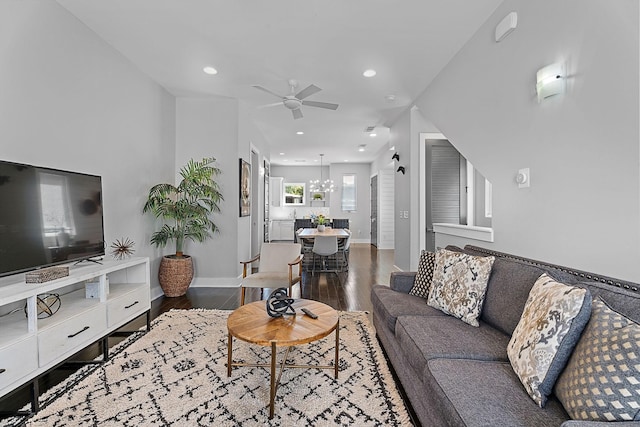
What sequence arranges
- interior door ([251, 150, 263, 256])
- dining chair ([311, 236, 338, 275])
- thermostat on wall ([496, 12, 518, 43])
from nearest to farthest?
thermostat on wall ([496, 12, 518, 43]), dining chair ([311, 236, 338, 275]), interior door ([251, 150, 263, 256])

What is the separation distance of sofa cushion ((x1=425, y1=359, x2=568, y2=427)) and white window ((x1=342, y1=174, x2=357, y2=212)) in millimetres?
9674

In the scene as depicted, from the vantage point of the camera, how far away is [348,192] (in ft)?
36.5

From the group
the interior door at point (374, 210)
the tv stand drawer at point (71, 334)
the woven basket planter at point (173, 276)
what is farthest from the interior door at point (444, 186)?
the interior door at point (374, 210)

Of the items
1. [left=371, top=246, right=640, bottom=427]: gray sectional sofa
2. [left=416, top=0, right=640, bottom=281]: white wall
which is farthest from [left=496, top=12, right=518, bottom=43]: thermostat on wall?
[left=371, top=246, right=640, bottom=427]: gray sectional sofa

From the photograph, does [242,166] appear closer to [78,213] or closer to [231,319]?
[78,213]

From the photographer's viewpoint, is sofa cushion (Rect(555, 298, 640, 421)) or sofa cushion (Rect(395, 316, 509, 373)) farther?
sofa cushion (Rect(395, 316, 509, 373))

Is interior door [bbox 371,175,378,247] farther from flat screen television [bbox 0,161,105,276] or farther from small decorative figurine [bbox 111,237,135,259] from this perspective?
flat screen television [bbox 0,161,105,276]

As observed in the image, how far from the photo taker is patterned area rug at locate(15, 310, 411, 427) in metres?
1.72

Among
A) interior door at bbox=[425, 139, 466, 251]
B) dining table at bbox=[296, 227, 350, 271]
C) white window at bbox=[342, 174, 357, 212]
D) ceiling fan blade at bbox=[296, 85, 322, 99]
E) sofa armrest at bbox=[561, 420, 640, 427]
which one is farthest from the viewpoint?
white window at bbox=[342, 174, 357, 212]

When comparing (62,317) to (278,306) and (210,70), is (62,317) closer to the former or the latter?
(278,306)

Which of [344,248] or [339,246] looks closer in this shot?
[344,248]

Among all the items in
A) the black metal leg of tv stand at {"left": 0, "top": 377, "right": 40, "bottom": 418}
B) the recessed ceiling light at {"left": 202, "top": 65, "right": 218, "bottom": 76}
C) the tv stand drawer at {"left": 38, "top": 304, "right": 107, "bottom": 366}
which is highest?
the recessed ceiling light at {"left": 202, "top": 65, "right": 218, "bottom": 76}

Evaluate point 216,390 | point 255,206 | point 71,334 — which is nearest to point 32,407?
point 71,334

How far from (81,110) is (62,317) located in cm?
194
